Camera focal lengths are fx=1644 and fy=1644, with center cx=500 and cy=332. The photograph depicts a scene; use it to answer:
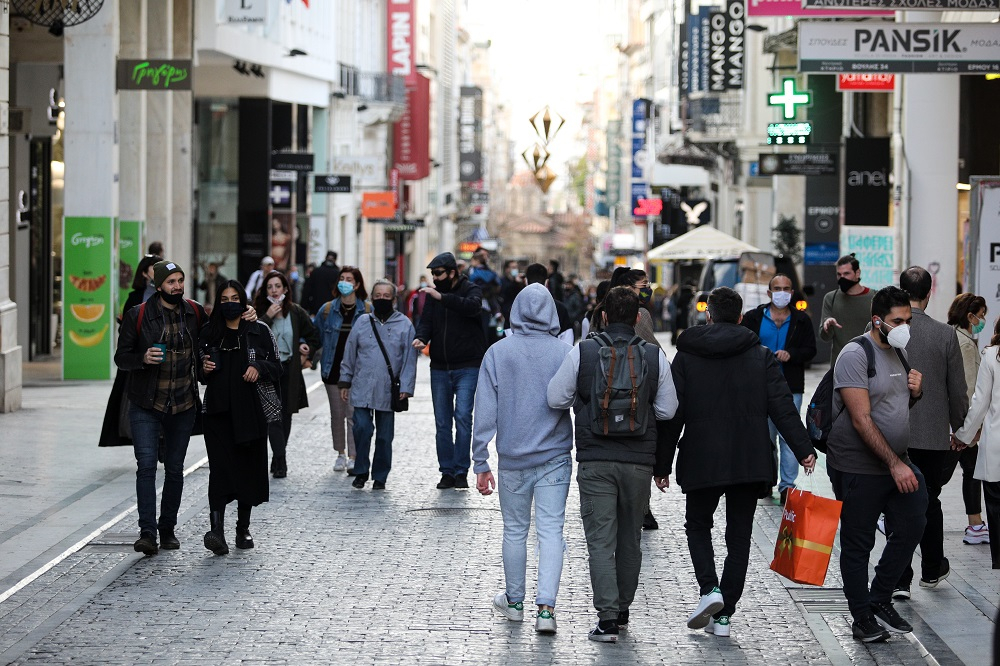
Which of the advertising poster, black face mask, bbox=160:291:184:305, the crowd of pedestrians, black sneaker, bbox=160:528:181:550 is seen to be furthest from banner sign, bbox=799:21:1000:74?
the advertising poster

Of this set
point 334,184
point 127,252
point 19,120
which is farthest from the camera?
point 334,184

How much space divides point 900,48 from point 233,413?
8300 millimetres

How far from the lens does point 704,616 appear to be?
806 centimetres

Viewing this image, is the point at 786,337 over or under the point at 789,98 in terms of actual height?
under

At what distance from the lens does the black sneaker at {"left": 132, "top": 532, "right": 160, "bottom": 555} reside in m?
9.91

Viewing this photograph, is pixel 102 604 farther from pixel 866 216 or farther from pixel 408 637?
pixel 866 216

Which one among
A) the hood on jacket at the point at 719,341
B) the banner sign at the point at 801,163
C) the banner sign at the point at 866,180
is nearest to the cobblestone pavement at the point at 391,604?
the hood on jacket at the point at 719,341

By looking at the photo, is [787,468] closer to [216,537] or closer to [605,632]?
[216,537]

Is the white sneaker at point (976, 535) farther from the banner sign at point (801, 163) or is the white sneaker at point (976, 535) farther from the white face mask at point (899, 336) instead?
the banner sign at point (801, 163)

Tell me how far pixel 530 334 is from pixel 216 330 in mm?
2626

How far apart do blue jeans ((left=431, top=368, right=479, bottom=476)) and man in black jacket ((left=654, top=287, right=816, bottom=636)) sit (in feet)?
16.4

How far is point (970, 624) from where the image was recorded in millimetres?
8359

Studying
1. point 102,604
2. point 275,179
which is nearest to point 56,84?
point 275,179

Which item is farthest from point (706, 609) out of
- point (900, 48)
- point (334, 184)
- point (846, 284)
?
point (334, 184)
